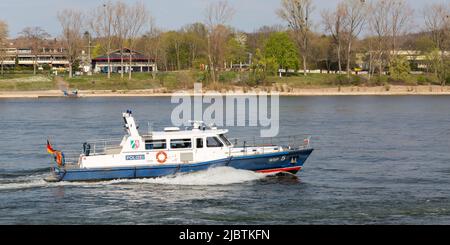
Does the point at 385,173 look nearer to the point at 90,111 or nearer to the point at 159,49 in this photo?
the point at 90,111

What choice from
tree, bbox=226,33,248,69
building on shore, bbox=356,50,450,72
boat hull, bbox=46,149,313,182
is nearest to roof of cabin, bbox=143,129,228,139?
boat hull, bbox=46,149,313,182

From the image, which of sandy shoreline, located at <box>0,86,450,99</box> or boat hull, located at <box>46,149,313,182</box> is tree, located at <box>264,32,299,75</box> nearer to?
sandy shoreline, located at <box>0,86,450,99</box>

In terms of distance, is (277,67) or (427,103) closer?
(427,103)

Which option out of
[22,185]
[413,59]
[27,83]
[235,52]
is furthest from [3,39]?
[22,185]

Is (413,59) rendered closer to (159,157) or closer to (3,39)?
(3,39)

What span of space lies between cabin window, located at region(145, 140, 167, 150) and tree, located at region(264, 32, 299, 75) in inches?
4142

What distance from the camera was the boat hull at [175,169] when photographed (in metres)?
36.8

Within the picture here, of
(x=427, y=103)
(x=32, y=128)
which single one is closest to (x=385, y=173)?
(x=32, y=128)

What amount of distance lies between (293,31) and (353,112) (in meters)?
68.5

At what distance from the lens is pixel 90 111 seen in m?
91.9
